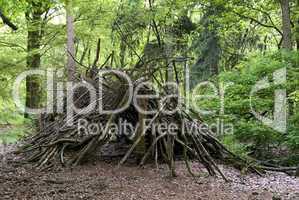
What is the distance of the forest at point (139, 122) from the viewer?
539 cm

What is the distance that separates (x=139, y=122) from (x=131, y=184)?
1.20m

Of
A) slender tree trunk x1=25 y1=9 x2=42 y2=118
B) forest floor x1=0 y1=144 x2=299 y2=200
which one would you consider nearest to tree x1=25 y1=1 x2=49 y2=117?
slender tree trunk x1=25 y1=9 x2=42 y2=118

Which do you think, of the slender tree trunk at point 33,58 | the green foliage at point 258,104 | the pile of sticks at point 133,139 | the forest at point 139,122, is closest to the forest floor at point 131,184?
the forest at point 139,122

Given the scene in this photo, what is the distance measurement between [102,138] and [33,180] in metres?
1.22

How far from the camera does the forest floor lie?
4770 mm

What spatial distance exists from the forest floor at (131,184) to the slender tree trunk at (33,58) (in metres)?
7.45

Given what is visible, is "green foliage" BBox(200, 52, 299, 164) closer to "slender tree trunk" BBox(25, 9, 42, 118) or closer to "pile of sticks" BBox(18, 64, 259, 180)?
"pile of sticks" BBox(18, 64, 259, 180)

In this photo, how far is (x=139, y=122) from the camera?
612 cm

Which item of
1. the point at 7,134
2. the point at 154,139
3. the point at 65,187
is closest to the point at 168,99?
the point at 154,139

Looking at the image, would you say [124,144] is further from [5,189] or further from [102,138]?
[5,189]

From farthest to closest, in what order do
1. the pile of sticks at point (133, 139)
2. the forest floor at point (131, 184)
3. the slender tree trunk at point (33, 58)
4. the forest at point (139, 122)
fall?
the slender tree trunk at point (33, 58) → the pile of sticks at point (133, 139) → the forest at point (139, 122) → the forest floor at point (131, 184)

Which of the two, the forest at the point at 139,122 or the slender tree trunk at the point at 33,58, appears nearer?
the forest at the point at 139,122

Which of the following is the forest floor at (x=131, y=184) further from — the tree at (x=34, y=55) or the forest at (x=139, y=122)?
the tree at (x=34, y=55)

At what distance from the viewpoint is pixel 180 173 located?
5.85 meters
